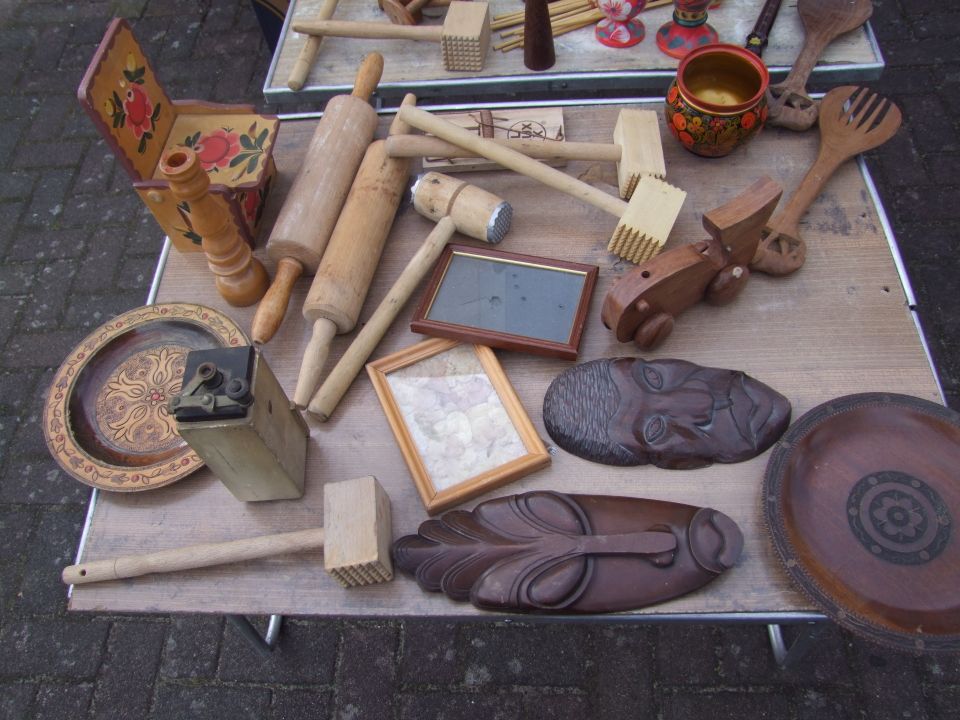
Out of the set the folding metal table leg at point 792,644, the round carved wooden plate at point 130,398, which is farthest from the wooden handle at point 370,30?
the folding metal table leg at point 792,644

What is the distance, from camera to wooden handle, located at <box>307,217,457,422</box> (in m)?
1.41

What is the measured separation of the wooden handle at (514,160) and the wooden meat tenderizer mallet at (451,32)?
0.37 meters

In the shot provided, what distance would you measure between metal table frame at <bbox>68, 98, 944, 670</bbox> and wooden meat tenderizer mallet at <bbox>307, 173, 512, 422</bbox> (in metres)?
0.36

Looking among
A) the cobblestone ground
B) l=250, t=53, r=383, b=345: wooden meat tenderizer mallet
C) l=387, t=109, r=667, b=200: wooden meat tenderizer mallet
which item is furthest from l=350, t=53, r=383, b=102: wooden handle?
the cobblestone ground

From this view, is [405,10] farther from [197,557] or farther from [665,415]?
[197,557]

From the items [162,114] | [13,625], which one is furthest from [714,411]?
[13,625]

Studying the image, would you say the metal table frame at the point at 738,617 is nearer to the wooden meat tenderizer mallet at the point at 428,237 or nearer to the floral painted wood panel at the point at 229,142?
the floral painted wood panel at the point at 229,142

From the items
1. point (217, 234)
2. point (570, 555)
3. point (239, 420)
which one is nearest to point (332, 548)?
point (239, 420)

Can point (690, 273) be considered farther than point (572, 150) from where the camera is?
No

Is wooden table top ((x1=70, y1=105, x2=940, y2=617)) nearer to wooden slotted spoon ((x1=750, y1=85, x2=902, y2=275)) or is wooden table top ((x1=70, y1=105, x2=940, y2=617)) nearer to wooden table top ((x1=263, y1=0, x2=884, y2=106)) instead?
wooden slotted spoon ((x1=750, y1=85, x2=902, y2=275))

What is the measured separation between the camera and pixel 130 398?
1.46m

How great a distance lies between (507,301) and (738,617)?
2.38 feet

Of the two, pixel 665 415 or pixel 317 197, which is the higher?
pixel 317 197

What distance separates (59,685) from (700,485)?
188 cm
